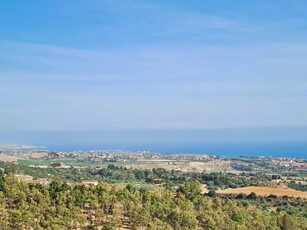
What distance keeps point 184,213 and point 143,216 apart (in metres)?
2.88

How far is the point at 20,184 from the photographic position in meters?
34.7

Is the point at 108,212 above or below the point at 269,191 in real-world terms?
above

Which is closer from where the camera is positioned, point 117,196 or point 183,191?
point 117,196

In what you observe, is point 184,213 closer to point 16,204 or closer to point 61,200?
point 61,200

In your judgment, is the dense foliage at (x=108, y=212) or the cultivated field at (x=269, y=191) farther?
the cultivated field at (x=269, y=191)

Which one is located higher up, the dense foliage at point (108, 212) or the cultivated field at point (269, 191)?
the dense foliage at point (108, 212)

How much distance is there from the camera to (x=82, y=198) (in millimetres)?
32375

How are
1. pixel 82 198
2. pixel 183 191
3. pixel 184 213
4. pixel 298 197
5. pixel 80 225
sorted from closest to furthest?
pixel 80 225 < pixel 184 213 < pixel 82 198 < pixel 183 191 < pixel 298 197

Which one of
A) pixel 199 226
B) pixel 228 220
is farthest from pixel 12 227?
pixel 228 220

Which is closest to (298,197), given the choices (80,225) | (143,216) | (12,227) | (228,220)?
(228,220)

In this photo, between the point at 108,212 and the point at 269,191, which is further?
the point at 269,191

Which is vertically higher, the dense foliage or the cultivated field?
the dense foliage

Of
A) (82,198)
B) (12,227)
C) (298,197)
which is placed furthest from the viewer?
(298,197)

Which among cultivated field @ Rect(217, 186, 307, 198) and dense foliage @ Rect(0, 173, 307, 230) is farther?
cultivated field @ Rect(217, 186, 307, 198)
